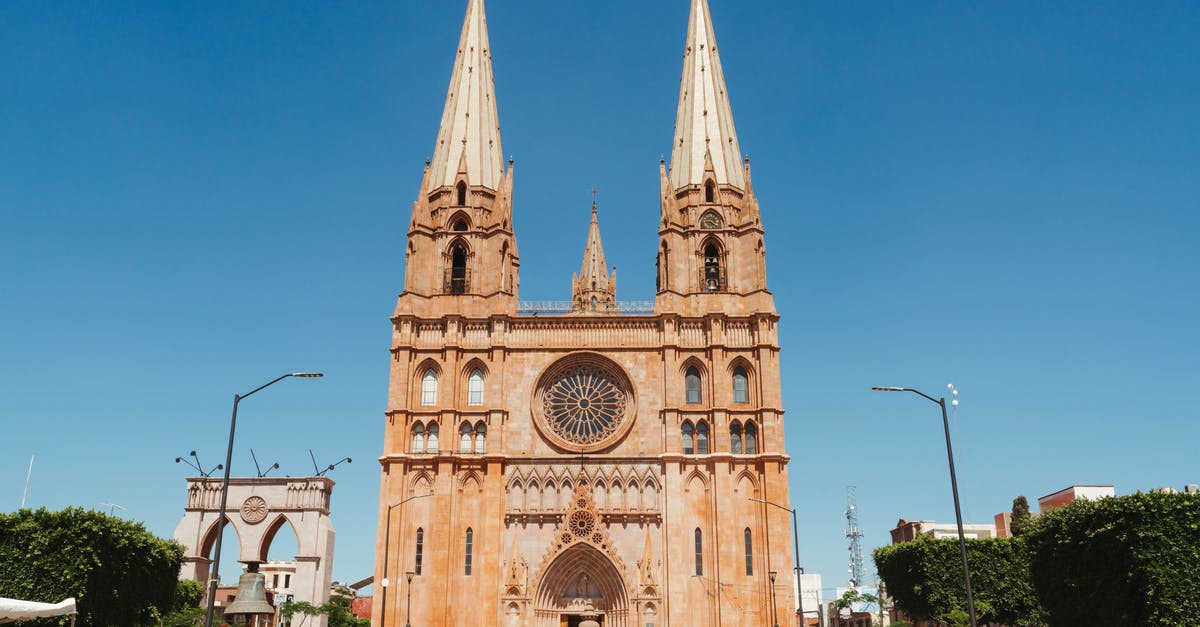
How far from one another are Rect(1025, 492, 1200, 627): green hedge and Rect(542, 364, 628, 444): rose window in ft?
84.3

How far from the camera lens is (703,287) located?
5869cm

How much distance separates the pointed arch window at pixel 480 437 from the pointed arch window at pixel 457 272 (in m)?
8.44

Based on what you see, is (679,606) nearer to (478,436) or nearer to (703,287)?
(478,436)

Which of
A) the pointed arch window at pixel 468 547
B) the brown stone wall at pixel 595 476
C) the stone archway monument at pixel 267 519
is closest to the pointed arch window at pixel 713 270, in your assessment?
the brown stone wall at pixel 595 476

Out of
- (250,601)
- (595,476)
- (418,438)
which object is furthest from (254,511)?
Result: (250,601)

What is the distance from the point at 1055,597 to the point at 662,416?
23777 mm

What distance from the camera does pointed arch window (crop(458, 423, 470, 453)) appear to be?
180 feet

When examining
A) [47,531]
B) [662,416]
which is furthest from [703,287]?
[47,531]

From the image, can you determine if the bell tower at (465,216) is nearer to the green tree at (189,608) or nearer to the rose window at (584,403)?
the rose window at (584,403)

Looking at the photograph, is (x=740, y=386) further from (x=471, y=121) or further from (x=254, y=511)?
(x=254, y=511)

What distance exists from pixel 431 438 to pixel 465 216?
Result: 1408cm

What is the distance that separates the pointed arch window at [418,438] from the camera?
54.9 metres

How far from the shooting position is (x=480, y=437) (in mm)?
55125

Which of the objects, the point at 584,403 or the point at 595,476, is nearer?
the point at 595,476
